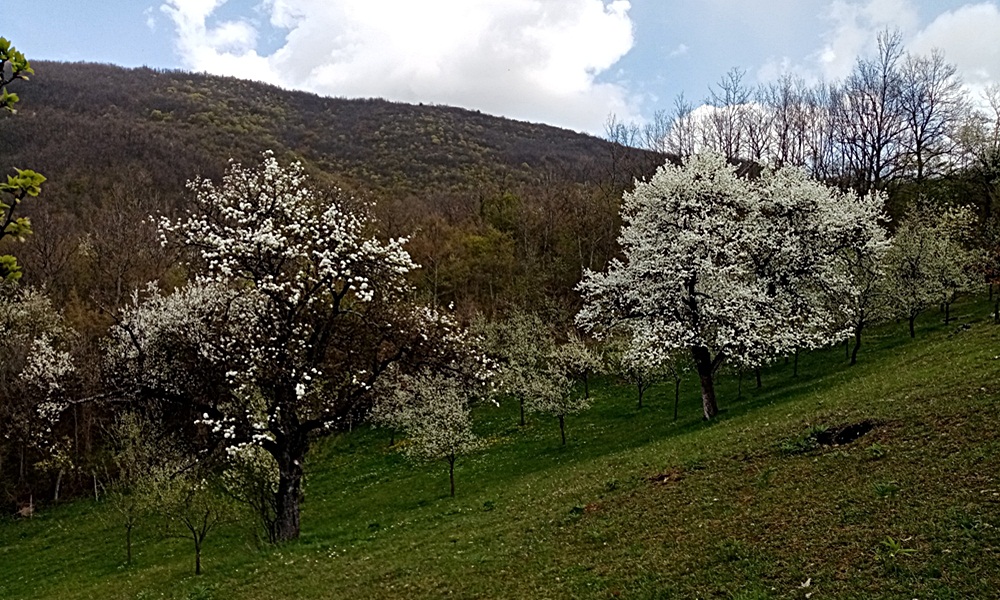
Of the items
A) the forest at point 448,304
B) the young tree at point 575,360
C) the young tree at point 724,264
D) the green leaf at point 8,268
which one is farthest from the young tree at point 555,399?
the green leaf at point 8,268

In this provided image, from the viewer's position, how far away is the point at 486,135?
141500mm

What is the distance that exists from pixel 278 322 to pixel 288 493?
637cm

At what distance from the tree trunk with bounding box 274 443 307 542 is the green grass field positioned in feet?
2.86

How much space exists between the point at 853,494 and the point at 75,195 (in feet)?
317

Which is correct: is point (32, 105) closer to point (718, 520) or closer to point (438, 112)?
point (438, 112)

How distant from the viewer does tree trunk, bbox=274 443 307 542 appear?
2241 cm

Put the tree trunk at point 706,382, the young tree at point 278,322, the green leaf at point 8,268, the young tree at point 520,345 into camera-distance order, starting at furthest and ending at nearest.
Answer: the young tree at point 520,345 → the tree trunk at point 706,382 → the young tree at point 278,322 → the green leaf at point 8,268

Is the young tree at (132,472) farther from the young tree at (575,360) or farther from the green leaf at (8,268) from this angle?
the young tree at (575,360)

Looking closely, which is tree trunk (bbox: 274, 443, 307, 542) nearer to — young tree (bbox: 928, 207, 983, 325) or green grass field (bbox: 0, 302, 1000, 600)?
green grass field (bbox: 0, 302, 1000, 600)

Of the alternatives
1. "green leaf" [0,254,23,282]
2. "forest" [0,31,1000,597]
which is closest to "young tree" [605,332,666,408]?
"forest" [0,31,1000,597]

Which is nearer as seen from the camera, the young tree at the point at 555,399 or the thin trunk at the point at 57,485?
the young tree at the point at 555,399

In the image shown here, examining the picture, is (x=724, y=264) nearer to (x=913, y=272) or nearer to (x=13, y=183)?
(x=913, y=272)

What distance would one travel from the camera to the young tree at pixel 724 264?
29.0m

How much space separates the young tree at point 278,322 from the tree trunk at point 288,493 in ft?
0.12
